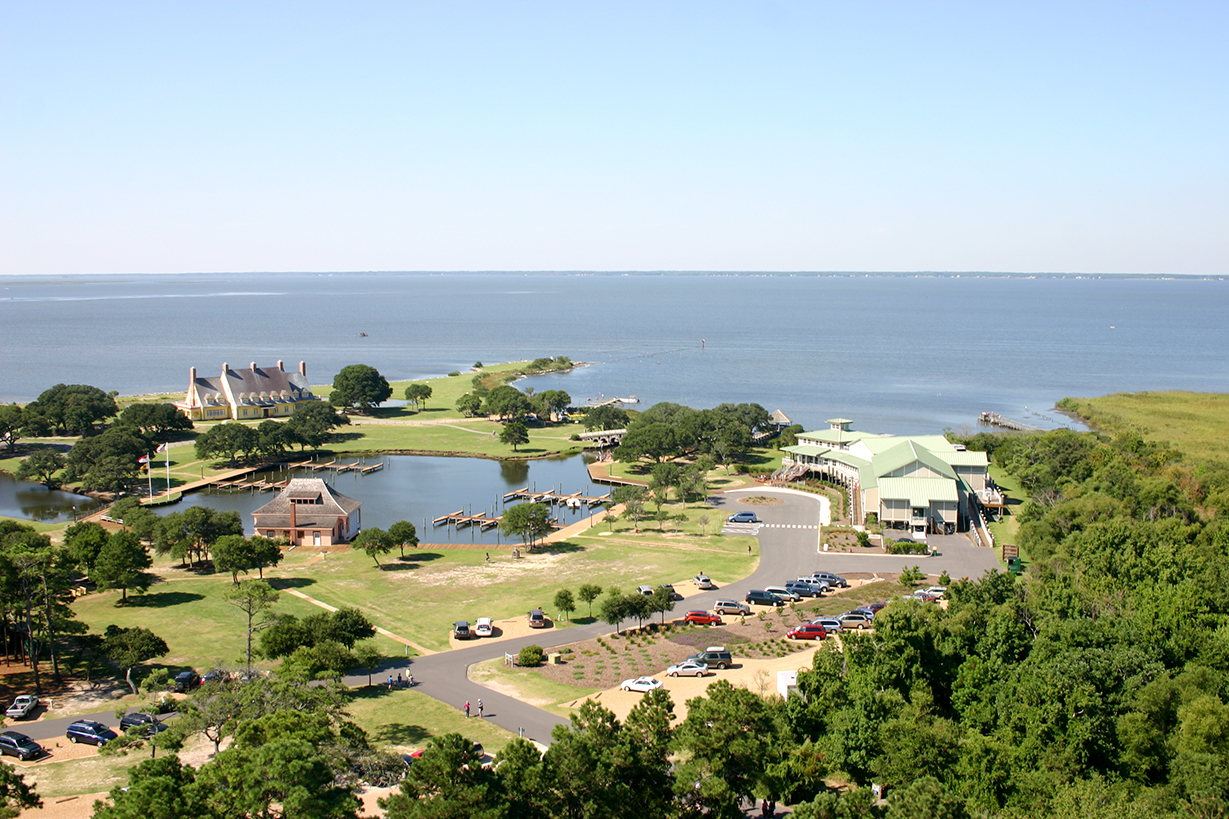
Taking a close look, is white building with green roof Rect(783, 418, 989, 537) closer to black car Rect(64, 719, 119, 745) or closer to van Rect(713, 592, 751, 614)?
van Rect(713, 592, 751, 614)

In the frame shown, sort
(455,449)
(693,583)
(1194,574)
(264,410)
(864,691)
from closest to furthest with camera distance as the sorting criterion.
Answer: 1. (864,691)
2. (1194,574)
3. (693,583)
4. (455,449)
5. (264,410)

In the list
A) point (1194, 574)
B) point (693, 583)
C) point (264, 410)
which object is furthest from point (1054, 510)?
point (264, 410)

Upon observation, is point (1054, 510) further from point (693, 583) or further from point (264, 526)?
point (264, 526)

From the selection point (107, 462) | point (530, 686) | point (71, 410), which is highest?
point (71, 410)

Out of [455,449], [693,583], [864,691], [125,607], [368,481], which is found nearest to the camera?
[864,691]

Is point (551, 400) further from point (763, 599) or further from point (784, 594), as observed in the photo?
point (763, 599)

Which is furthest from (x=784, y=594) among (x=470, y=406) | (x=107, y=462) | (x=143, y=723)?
(x=470, y=406)

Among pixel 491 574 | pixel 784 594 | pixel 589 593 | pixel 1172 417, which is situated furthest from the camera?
pixel 1172 417

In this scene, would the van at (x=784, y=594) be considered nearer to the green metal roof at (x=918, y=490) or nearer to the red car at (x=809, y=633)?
the red car at (x=809, y=633)
